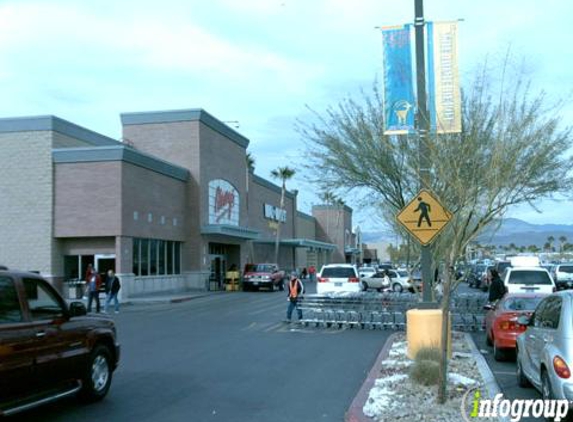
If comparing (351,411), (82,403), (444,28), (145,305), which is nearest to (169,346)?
(82,403)

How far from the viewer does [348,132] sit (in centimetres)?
1914

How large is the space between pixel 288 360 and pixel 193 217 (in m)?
27.7

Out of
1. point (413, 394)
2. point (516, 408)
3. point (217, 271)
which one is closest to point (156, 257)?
point (217, 271)

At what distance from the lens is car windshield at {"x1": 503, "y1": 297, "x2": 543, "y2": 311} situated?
41.3 ft

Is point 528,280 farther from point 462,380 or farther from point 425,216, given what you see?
point 462,380

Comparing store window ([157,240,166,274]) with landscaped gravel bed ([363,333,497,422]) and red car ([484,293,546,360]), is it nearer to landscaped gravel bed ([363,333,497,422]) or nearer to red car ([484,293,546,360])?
red car ([484,293,546,360])

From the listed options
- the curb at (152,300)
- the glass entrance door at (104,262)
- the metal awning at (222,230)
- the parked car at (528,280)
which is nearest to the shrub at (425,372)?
the parked car at (528,280)

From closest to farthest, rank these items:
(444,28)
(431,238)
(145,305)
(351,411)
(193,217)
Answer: (351,411) → (431,238) → (444,28) → (145,305) → (193,217)

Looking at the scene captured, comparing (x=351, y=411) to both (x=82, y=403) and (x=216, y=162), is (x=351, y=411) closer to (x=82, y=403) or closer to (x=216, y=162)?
(x=82, y=403)

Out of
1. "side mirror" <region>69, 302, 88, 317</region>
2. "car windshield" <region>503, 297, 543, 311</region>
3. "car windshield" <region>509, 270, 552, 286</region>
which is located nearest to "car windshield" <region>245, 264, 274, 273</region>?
"car windshield" <region>509, 270, 552, 286</region>

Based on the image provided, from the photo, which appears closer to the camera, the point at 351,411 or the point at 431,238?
the point at 351,411

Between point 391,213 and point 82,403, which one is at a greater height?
point 391,213

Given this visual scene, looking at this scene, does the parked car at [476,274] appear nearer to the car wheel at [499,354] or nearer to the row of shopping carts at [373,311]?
the row of shopping carts at [373,311]

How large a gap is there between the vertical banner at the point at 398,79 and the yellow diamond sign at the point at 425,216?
2.74 metres
